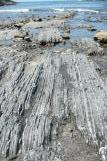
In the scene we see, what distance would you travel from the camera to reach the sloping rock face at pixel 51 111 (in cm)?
1658

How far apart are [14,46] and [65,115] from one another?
21730 mm

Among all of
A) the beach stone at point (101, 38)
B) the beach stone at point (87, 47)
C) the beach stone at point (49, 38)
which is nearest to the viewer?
the beach stone at point (87, 47)

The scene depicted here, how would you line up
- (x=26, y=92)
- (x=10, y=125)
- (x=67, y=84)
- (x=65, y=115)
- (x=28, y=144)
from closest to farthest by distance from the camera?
(x=28, y=144) < (x=10, y=125) < (x=65, y=115) < (x=26, y=92) < (x=67, y=84)

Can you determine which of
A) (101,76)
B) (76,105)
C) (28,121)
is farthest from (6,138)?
(101,76)

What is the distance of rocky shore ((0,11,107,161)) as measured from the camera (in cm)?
1658

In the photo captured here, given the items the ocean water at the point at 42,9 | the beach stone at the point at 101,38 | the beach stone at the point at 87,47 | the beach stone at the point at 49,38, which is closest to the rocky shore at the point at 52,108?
the beach stone at the point at 87,47

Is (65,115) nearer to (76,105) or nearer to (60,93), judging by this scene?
(76,105)

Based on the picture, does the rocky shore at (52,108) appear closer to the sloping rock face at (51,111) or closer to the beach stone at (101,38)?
the sloping rock face at (51,111)

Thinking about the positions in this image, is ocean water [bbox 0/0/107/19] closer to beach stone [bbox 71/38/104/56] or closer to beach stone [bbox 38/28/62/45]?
beach stone [bbox 38/28/62/45]

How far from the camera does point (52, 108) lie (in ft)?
67.4

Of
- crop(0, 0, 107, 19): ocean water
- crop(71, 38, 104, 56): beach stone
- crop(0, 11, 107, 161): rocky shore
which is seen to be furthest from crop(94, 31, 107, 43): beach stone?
crop(0, 0, 107, 19): ocean water

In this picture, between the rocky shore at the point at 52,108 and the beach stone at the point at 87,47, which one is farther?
the beach stone at the point at 87,47

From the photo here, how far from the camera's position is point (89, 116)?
63.6ft

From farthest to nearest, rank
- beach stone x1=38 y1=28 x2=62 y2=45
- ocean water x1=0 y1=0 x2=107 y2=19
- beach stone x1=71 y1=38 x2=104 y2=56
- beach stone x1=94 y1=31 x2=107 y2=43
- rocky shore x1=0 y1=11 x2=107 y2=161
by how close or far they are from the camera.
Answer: ocean water x1=0 y1=0 x2=107 y2=19, beach stone x1=94 y1=31 x2=107 y2=43, beach stone x1=38 y1=28 x2=62 y2=45, beach stone x1=71 y1=38 x2=104 y2=56, rocky shore x1=0 y1=11 x2=107 y2=161
